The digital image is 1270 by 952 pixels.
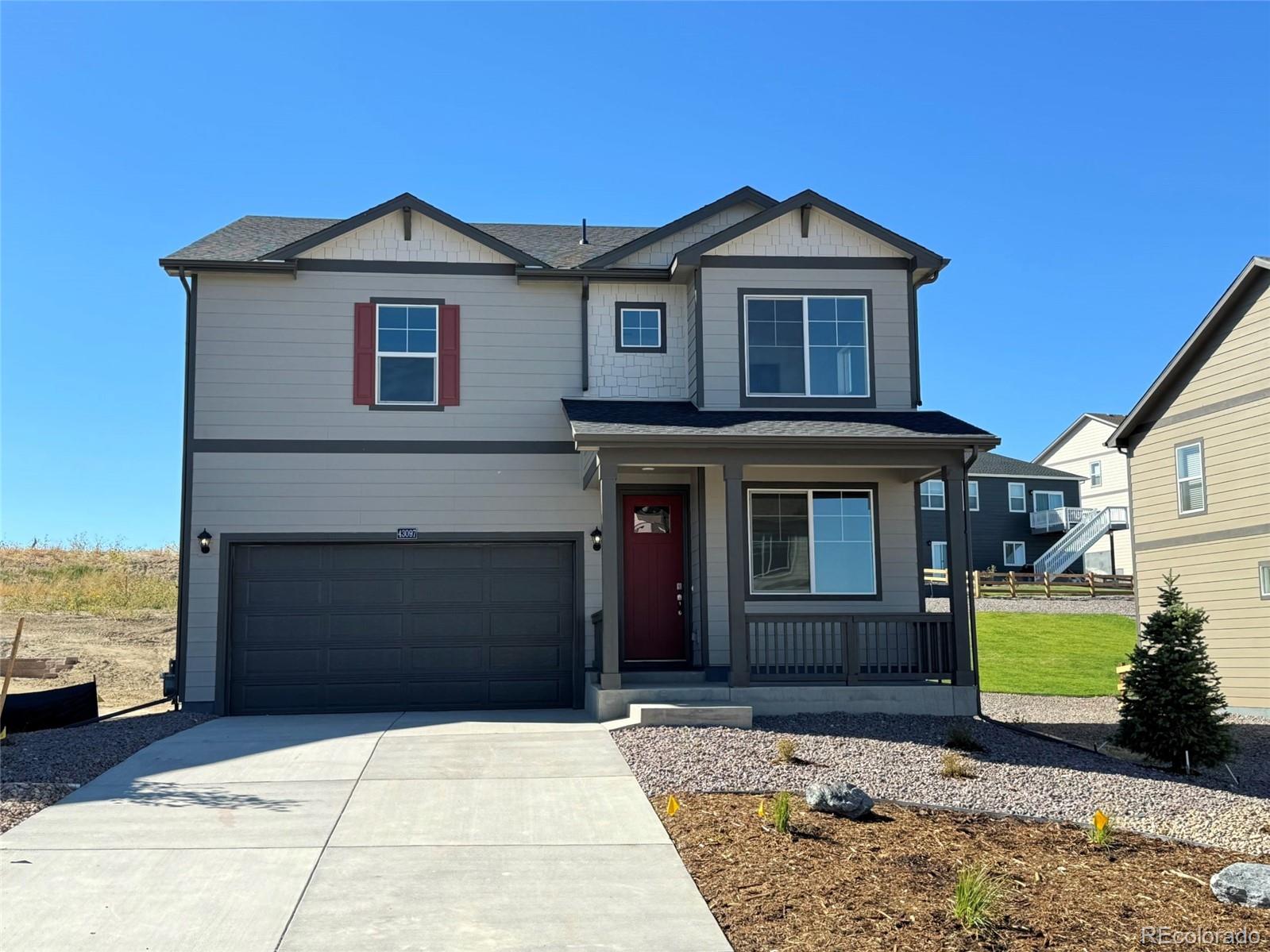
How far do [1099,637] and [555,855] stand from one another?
74.4 feet

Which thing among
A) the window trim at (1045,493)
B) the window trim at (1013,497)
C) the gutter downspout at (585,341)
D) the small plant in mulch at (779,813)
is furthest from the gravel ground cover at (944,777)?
the window trim at (1045,493)

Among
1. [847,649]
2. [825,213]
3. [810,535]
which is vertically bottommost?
[847,649]

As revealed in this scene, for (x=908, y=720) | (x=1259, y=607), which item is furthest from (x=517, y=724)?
(x=1259, y=607)

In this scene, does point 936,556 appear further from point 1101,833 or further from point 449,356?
point 1101,833

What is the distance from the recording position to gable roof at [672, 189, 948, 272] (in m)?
14.4

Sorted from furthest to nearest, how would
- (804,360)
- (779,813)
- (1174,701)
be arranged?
(804,360) < (1174,701) < (779,813)

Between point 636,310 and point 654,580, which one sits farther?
point 636,310

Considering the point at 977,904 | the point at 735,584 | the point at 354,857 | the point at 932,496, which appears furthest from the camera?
the point at 932,496

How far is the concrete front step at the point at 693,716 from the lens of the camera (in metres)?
11.5

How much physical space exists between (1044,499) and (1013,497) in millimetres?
1483

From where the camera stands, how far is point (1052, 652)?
971 inches

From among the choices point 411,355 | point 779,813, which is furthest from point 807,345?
point 779,813

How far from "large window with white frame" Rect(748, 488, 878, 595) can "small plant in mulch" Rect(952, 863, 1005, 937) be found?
322 inches

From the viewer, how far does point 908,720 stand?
1244 centimetres
